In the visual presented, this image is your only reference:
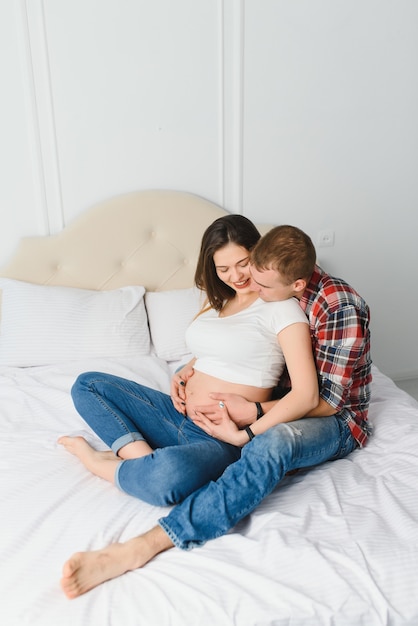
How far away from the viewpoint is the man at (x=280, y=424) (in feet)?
3.93

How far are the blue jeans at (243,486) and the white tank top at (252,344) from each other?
20 cm

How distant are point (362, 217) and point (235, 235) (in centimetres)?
141

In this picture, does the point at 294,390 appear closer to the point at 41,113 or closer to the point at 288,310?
the point at 288,310

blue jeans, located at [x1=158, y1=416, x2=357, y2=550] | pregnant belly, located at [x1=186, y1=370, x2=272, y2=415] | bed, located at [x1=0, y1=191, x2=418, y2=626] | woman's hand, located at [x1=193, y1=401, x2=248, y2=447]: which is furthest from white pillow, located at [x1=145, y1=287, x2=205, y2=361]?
blue jeans, located at [x1=158, y1=416, x2=357, y2=550]

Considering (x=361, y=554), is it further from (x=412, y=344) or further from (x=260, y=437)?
(x=412, y=344)

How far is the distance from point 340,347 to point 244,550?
55cm

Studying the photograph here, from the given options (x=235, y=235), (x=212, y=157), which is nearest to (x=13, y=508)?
(x=235, y=235)

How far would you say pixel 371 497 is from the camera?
1.37m

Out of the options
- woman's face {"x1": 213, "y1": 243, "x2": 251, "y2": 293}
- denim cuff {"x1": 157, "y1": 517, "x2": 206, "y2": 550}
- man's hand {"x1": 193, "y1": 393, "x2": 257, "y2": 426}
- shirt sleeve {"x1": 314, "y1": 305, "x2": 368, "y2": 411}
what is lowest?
denim cuff {"x1": 157, "y1": 517, "x2": 206, "y2": 550}

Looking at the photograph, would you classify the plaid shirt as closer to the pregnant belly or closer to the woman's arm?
the woman's arm

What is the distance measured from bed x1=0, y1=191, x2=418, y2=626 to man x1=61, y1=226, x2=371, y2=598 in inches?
1.5

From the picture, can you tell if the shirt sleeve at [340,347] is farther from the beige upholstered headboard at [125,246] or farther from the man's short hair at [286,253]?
the beige upholstered headboard at [125,246]

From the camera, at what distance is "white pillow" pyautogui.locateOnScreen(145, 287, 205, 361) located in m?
2.28

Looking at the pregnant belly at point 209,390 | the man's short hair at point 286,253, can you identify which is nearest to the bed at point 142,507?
the pregnant belly at point 209,390
